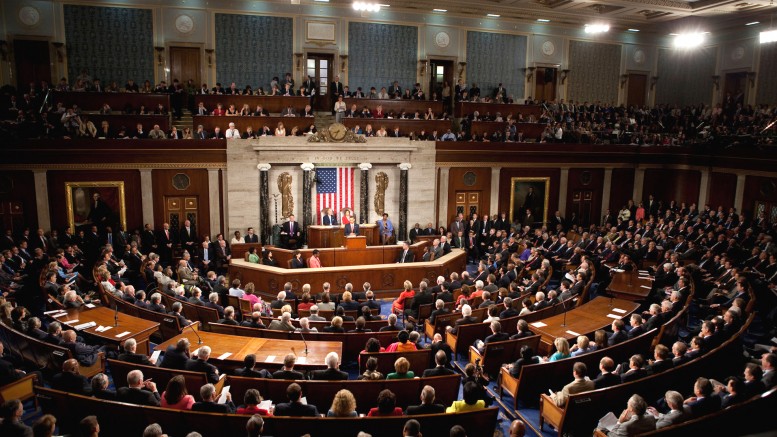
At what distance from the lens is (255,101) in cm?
1809

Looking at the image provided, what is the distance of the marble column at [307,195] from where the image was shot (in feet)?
52.3

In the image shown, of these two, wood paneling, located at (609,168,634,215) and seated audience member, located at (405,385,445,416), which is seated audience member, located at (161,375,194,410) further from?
wood paneling, located at (609,168,634,215)

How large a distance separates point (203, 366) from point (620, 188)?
1848 cm

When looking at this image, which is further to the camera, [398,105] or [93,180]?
[398,105]

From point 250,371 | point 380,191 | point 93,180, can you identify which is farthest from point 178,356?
point 380,191

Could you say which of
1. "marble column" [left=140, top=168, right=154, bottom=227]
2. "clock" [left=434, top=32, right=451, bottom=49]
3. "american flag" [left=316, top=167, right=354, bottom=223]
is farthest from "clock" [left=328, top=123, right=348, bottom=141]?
"clock" [left=434, top=32, right=451, bottom=49]

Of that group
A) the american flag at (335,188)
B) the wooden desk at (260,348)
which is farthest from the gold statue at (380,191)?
the wooden desk at (260,348)

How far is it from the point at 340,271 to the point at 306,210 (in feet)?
13.5

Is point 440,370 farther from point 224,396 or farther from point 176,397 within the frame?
point 176,397

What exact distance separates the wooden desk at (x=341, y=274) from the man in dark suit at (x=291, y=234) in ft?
5.36

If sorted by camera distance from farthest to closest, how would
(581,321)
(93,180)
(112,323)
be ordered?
(93,180) → (581,321) → (112,323)

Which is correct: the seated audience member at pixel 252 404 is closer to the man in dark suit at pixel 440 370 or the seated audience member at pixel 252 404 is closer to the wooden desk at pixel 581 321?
the man in dark suit at pixel 440 370

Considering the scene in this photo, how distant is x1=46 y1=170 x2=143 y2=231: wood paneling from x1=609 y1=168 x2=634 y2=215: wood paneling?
1708 centimetres

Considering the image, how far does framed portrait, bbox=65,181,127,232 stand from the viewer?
14.7 m
